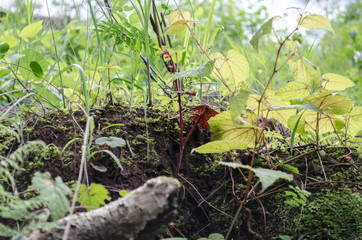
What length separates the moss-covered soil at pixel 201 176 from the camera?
0.98 meters

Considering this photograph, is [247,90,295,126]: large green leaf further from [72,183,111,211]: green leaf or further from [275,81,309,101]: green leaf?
[72,183,111,211]: green leaf

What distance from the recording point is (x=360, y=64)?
475cm

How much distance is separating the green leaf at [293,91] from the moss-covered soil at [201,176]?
0.75 feet

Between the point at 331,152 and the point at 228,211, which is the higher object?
the point at 331,152

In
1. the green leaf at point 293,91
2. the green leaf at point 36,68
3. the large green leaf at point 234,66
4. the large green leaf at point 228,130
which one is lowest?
the large green leaf at point 228,130

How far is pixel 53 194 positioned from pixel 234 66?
2.65 ft

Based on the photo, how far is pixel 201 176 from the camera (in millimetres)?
1168

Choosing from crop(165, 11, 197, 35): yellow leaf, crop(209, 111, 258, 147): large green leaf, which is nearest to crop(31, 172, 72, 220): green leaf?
crop(209, 111, 258, 147): large green leaf

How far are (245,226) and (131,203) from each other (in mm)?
536

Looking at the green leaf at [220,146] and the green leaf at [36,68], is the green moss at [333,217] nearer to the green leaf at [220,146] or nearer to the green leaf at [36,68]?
the green leaf at [220,146]

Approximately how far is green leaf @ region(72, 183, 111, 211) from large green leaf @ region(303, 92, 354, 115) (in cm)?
69

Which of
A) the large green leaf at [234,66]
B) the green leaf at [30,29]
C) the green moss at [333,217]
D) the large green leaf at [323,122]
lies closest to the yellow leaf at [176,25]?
the large green leaf at [234,66]

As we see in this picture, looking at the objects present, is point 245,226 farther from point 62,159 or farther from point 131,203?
point 62,159

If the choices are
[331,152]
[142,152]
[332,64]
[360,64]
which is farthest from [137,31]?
[360,64]
